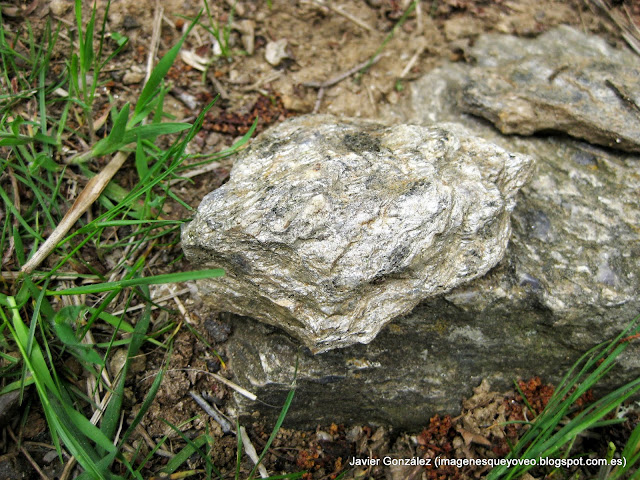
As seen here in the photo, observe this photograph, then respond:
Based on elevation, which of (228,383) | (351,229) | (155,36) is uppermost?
(155,36)

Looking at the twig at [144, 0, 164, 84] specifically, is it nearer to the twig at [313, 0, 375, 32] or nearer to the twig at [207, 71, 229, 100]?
the twig at [207, 71, 229, 100]

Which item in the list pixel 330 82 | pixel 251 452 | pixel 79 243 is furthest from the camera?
pixel 330 82

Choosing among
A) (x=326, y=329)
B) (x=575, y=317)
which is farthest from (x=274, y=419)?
(x=575, y=317)

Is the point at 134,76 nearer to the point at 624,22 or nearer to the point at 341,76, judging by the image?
the point at 341,76

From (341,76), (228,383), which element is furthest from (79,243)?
(341,76)

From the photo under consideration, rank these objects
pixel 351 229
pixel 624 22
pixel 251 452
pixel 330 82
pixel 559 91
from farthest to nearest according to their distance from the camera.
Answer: pixel 624 22 < pixel 330 82 < pixel 559 91 < pixel 251 452 < pixel 351 229
